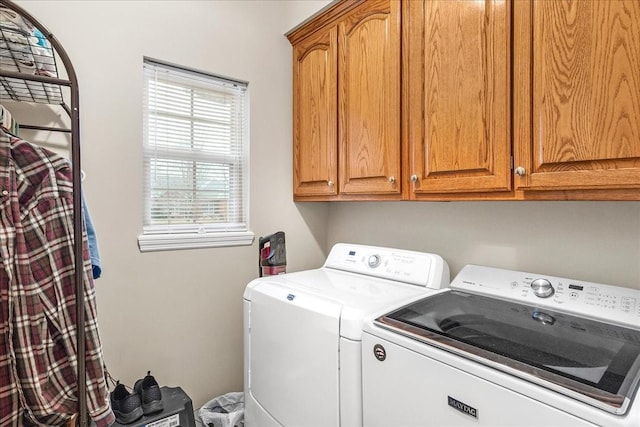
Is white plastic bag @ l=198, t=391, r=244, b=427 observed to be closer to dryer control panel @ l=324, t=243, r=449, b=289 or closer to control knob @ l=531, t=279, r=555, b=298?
dryer control panel @ l=324, t=243, r=449, b=289

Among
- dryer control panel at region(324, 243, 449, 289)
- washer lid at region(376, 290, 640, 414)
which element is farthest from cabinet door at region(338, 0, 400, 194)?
washer lid at region(376, 290, 640, 414)

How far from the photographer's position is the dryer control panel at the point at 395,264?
1.62 meters

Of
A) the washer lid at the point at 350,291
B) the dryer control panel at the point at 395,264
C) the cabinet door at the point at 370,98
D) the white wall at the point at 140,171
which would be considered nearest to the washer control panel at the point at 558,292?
the dryer control panel at the point at 395,264

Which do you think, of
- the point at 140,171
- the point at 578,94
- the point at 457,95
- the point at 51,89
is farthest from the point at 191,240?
the point at 578,94

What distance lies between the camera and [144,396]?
1538mm

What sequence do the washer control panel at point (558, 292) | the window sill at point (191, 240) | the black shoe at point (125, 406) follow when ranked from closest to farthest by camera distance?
the washer control panel at point (558, 292), the black shoe at point (125, 406), the window sill at point (191, 240)

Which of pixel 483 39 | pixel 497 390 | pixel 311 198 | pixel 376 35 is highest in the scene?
pixel 376 35

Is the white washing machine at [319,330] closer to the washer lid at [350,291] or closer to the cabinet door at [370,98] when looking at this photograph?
the washer lid at [350,291]

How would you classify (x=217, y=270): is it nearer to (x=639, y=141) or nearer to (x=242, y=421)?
(x=242, y=421)

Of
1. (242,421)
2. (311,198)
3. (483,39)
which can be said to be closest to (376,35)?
(483,39)

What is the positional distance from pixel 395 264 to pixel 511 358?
838 millimetres

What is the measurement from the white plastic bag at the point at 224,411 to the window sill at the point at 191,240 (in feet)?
2.80

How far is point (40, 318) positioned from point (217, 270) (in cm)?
119

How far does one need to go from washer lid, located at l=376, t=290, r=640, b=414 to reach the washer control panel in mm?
39
